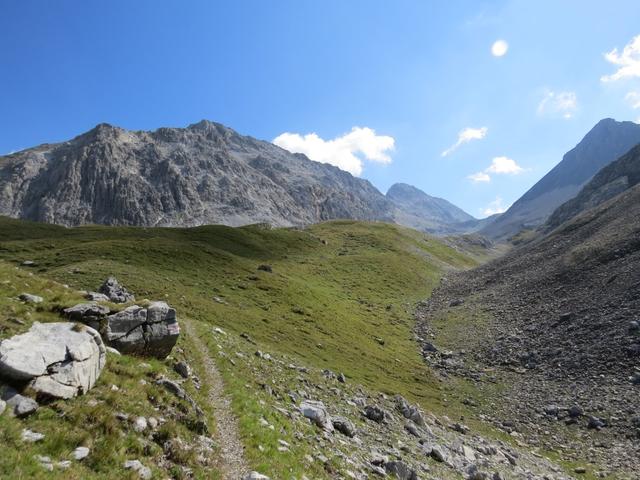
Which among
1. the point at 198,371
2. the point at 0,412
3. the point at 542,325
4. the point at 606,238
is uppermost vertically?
the point at 606,238

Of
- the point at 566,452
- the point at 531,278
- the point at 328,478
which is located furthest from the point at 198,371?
the point at 531,278

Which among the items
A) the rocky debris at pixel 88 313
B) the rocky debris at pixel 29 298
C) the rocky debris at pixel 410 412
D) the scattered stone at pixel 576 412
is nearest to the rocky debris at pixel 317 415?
the rocky debris at pixel 410 412

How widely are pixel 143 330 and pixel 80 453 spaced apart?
8.61m

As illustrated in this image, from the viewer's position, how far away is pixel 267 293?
2188 inches

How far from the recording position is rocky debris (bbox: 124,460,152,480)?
34.9 feet

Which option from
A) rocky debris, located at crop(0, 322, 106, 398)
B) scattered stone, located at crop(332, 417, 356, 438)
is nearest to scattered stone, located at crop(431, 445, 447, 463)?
scattered stone, located at crop(332, 417, 356, 438)

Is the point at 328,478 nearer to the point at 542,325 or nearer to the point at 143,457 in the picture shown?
the point at 143,457

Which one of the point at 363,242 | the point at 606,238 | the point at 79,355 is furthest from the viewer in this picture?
the point at 363,242

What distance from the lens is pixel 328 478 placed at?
557 inches

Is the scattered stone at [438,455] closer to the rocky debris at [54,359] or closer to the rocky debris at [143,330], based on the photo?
the rocky debris at [143,330]

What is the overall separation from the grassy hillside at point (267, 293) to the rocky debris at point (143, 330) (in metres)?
3.52

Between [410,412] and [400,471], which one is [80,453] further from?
[410,412]

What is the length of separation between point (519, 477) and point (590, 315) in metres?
30.3

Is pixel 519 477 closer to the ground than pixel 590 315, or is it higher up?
closer to the ground
